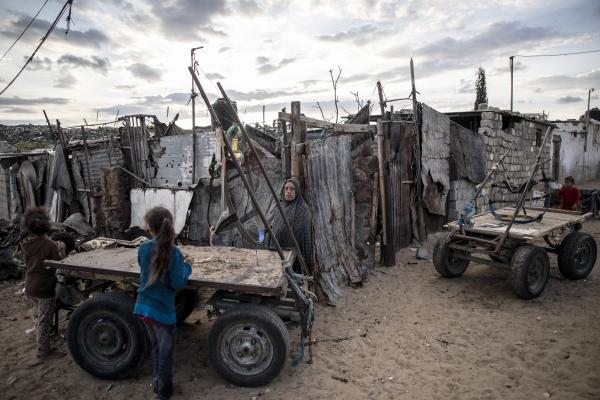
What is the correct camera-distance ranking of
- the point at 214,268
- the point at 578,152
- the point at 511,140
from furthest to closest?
the point at 578,152 < the point at 511,140 < the point at 214,268

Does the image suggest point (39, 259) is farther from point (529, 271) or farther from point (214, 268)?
point (529, 271)

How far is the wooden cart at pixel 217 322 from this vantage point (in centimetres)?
345

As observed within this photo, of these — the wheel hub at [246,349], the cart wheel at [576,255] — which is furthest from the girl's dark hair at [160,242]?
the cart wheel at [576,255]

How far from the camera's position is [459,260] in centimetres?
691

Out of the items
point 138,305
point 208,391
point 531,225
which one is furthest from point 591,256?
point 138,305

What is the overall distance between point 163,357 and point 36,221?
204 centimetres

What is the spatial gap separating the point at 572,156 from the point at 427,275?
1965 centimetres

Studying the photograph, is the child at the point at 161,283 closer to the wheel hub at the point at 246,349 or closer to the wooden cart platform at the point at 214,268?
the wooden cart platform at the point at 214,268

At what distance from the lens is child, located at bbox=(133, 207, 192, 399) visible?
119 inches

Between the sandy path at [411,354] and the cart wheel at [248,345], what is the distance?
0.52 feet

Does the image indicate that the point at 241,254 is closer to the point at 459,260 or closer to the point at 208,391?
the point at 208,391

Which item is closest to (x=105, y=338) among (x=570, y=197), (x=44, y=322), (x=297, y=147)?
(x=44, y=322)

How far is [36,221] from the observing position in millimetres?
3914

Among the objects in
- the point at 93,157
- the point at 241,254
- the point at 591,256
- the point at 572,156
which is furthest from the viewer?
the point at 572,156
